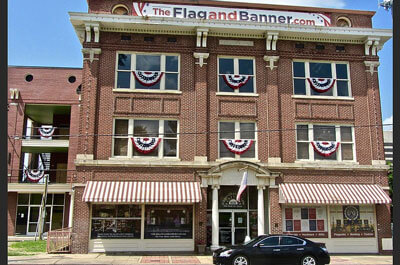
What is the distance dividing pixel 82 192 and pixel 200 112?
23.7 ft

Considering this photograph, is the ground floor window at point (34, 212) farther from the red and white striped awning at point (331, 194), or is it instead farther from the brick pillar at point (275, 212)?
the red and white striped awning at point (331, 194)

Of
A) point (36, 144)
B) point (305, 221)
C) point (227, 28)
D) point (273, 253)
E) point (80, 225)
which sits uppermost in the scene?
point (227, 28)

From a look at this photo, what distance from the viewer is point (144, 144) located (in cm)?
2005

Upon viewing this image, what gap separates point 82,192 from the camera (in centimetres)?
1902

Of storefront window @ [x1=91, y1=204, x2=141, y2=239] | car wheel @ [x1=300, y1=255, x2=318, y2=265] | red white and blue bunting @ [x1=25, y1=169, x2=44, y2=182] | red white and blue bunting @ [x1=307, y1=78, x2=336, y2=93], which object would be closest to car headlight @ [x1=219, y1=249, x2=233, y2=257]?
car wheel @ [x1=300, y1=255, x2=318, y2=265]

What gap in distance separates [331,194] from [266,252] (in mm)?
6605

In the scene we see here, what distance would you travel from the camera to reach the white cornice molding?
20453mm

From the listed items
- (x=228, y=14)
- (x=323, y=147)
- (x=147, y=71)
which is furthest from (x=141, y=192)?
(x=228, y=14)

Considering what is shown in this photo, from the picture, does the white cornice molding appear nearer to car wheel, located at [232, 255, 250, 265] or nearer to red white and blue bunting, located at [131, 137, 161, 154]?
red white and blue bunting, located at [131, 137, 161, 154]

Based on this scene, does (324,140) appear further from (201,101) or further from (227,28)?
(227,28)

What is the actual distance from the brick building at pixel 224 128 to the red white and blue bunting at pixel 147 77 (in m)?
0.06

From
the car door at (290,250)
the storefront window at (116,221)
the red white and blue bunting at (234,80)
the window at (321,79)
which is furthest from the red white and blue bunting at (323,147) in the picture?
the storefront window at (116,221)

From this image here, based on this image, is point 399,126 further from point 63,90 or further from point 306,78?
point 63,90

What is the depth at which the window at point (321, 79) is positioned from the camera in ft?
70.6
